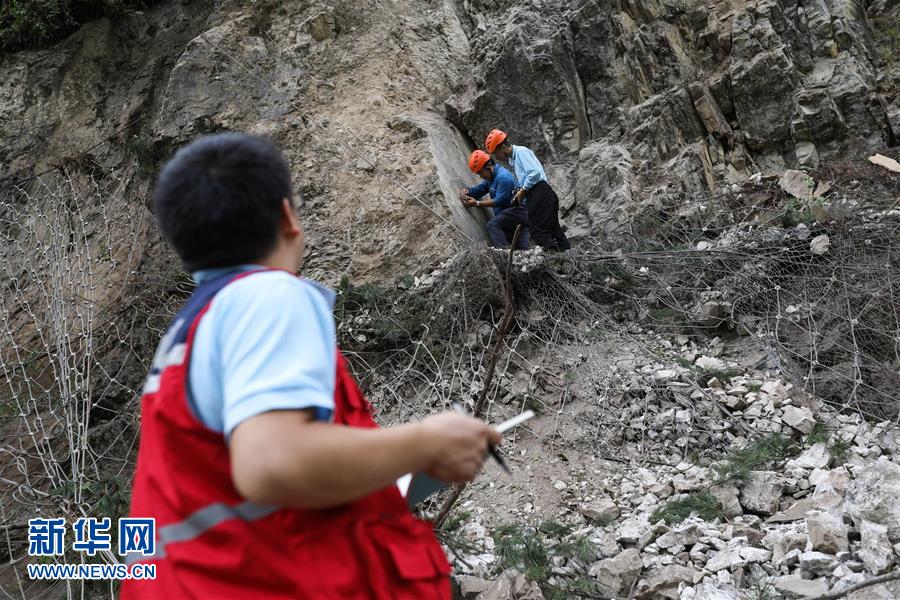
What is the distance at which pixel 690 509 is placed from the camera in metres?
3.06

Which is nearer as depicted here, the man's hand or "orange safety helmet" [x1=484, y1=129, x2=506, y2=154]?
the man's hand

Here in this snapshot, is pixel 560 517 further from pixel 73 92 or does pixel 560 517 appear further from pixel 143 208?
A: pixel 73 92

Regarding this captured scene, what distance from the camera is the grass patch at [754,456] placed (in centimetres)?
318

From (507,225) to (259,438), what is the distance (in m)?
5.16

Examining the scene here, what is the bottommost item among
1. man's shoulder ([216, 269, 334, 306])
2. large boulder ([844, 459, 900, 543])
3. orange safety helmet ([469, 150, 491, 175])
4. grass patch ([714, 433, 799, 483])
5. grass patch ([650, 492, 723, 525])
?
grass patch ([714, 433, 799, 483])

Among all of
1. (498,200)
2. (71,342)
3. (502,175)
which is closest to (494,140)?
(502,175)

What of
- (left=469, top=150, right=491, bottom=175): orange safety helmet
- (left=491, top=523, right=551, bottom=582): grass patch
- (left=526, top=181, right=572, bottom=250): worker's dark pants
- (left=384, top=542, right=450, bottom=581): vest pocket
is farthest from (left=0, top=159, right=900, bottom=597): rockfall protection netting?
(left=384, top=542, right=450, bottom=581): vest pocket

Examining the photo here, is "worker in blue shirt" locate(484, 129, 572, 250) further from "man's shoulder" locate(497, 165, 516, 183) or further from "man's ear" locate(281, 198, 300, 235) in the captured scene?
"man's ear" locate(281, 198, 300, 235)

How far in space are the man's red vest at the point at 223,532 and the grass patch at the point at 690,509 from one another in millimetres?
2286

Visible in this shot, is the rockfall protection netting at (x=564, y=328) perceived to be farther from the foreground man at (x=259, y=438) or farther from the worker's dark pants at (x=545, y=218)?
the foreground man at (x=259, y=438)

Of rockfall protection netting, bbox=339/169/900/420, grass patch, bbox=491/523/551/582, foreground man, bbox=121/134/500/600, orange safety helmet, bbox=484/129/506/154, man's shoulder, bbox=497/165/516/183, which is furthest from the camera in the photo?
orange safety helmet, bbox=484/129/506/154

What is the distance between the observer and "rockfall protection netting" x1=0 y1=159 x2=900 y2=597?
154 inches

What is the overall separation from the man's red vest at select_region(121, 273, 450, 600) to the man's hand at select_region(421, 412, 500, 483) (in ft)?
0.48

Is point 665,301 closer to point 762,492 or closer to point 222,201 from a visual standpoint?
point 762,492
